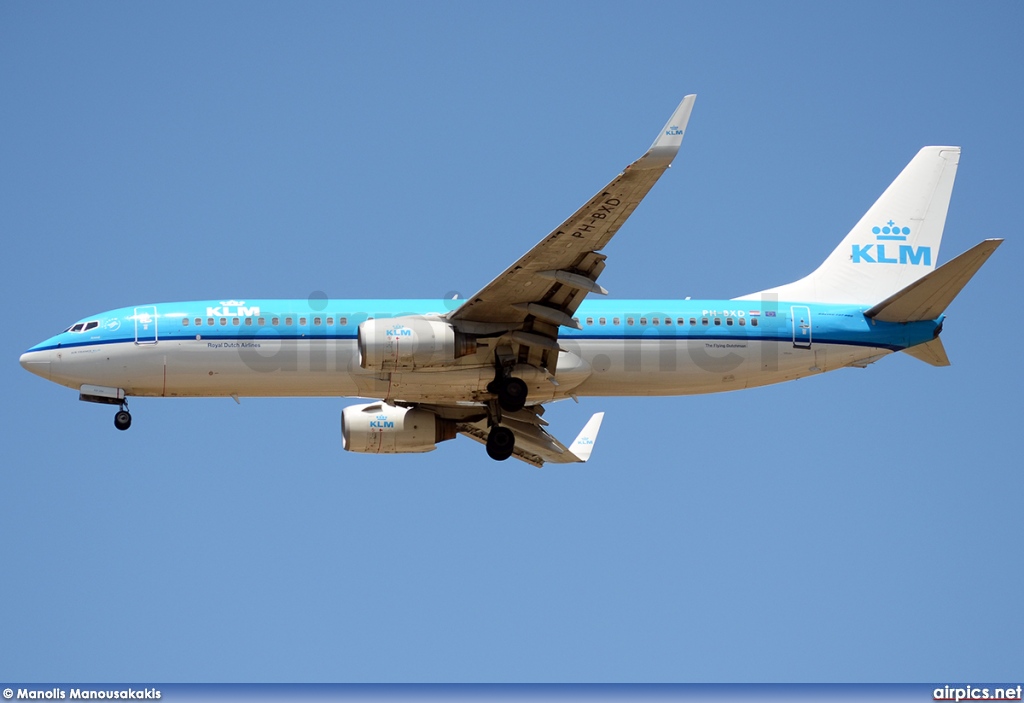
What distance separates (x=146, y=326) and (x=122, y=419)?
9.35ft

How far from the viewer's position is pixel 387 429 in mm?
47219

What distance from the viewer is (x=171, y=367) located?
142ft

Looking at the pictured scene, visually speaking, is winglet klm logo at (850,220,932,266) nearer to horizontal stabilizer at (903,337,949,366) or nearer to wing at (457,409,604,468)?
horizontal stabilizer at (903,337,949,366)

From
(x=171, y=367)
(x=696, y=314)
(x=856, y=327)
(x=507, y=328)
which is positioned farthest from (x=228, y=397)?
(x=856, y=327)

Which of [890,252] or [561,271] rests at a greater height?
[890,252]

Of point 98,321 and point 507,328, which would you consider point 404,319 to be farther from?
point 98,321

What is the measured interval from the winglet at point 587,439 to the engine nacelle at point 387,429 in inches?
227

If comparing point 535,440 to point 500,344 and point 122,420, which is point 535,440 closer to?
point 500,344

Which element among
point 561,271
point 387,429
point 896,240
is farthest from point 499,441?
point 896,240

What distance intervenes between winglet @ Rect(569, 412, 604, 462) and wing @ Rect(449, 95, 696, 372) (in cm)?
866

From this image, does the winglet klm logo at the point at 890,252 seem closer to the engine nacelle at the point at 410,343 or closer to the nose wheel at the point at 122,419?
the engine nacelle at the point at 410,343

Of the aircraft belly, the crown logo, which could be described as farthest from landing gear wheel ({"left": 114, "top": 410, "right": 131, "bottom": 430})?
the crown logo

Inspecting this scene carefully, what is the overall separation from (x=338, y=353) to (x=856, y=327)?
1505cm

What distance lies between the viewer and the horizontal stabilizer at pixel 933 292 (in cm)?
4122
